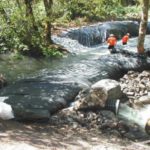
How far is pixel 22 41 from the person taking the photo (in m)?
20.7

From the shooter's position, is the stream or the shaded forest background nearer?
the stream

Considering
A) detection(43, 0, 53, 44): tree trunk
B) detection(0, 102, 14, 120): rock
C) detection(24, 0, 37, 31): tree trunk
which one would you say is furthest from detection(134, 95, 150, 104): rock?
detection(43, 0, 53, 44): tree trunk

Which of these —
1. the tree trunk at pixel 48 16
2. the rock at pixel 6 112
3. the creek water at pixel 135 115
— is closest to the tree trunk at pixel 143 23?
the tree trunk at pixel 48 16

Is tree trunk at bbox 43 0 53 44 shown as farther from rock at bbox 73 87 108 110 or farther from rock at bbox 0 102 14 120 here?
rock at bbox 0 102 14 120

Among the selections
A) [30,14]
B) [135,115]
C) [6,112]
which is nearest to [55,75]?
[30,14]

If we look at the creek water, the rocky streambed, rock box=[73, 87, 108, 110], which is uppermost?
rock box=[73, 87, 108, 110]

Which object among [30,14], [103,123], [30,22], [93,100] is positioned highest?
[30,14]

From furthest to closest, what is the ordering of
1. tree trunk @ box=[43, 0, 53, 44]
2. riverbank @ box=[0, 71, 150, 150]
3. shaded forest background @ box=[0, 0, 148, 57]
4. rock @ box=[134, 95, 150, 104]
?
1. tree trunk @ box=[43, 0, 53, 44]
2. shaded forest background @ box=[0, 0, 148, 57]
3. rock @ box=[134, 95, 150, 104]
4. riverbank @ box=[0, 71, 150, 150]

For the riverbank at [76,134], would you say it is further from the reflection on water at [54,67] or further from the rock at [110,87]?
the reflection on water at [54,67]

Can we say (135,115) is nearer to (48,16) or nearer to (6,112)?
(6,112)

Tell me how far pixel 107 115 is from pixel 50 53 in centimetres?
935

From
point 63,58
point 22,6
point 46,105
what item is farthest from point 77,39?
point 46,105

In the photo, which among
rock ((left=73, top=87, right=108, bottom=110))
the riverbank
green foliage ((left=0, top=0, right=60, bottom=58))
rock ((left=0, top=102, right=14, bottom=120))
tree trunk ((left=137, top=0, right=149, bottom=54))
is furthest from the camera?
tree trunk ((left=137, top=0, right=149, bottom=54))

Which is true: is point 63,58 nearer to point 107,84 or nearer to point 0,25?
point 0,25
